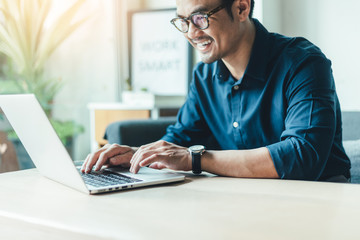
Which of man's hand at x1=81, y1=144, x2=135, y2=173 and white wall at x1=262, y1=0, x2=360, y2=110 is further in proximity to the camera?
white wall at x1=262, y1=0, x2=360, y2=110

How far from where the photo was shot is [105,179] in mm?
1013

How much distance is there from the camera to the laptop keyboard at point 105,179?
0.95m

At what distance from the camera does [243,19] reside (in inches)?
59.9

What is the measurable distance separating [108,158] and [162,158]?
0.17 m

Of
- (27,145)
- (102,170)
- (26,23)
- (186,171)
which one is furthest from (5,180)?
(26,23)

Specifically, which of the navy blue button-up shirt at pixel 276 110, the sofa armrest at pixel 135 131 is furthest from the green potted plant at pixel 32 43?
the navy blue button-up shirt at pixel 276 110

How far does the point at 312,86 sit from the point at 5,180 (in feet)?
2.93

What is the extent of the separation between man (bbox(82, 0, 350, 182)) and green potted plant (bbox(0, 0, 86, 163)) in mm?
1543

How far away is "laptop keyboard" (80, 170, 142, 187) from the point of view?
0.95 metres

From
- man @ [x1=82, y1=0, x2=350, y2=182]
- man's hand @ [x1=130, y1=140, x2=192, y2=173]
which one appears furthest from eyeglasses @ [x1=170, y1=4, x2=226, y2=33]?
man's hand @ [x1=130, y1=140, x2=192, y2=173]

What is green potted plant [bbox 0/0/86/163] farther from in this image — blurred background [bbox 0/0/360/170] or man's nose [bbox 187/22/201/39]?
man's nose [bbox 187/22/201/39]

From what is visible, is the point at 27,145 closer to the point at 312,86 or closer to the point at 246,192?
the point at 246,192

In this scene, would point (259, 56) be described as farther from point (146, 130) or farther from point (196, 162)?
point (146, 130)

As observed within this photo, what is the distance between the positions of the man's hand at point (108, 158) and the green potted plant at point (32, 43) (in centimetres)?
177
